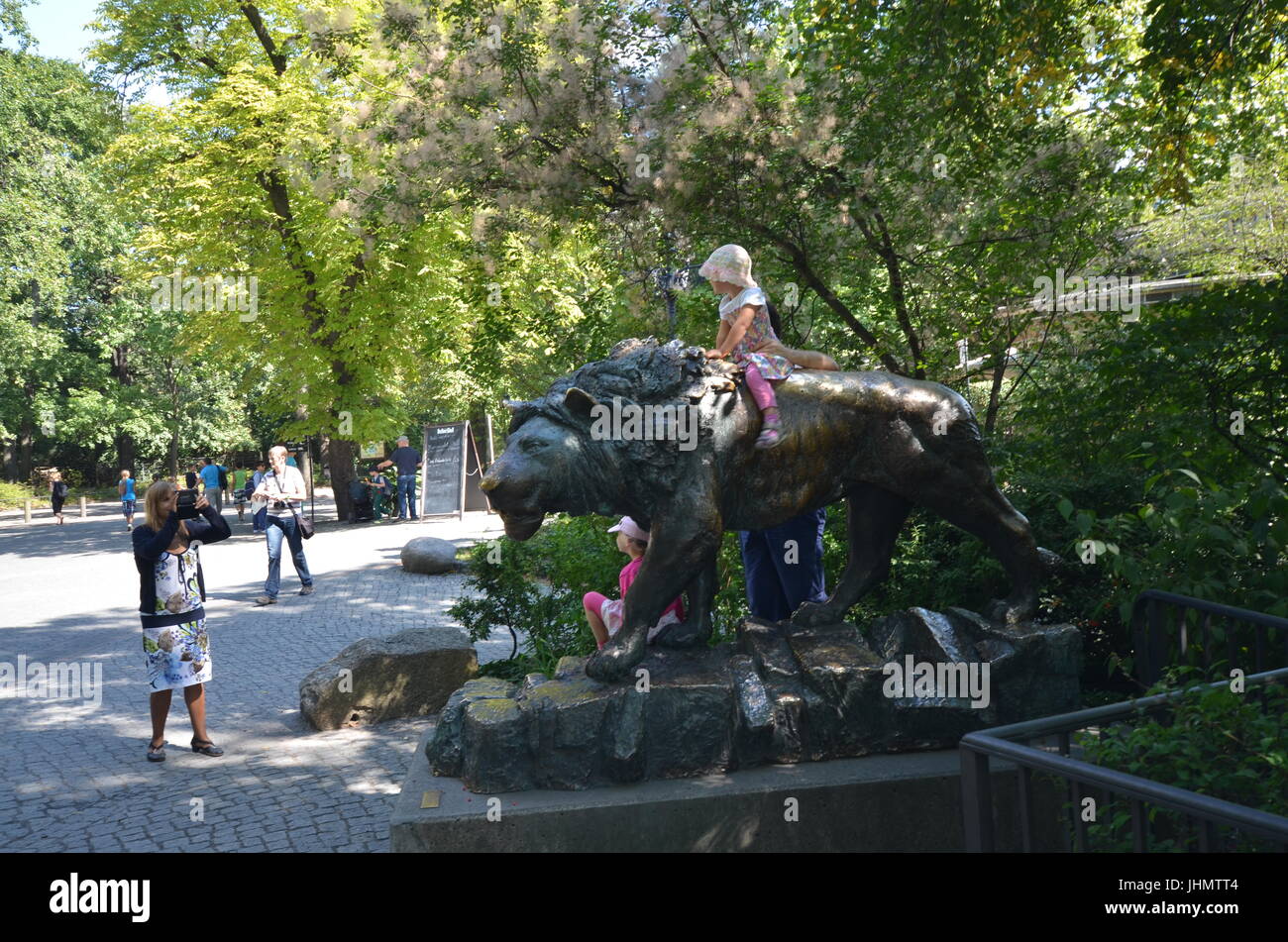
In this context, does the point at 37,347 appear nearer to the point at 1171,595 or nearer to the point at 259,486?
the point at 259,486

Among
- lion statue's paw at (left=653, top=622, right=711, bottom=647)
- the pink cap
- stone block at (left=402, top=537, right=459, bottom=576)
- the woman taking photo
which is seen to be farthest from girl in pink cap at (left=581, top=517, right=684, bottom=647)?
stone block at (left=402, top=537, right=459, bottom=576)

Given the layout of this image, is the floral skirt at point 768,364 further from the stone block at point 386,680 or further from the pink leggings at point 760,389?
the stone block at point 386,680

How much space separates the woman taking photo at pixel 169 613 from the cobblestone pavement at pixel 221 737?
0.31 meters

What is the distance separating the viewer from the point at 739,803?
3912 millimetres

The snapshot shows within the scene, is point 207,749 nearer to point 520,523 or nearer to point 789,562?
point 520,523

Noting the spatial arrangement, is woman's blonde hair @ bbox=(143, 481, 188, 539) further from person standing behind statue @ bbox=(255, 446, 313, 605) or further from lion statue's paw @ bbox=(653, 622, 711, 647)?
person standing behind statue @ bbox=(255, 446, 313, 605)

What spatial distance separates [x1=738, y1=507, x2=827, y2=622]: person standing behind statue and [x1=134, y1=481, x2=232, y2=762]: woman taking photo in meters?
3.41

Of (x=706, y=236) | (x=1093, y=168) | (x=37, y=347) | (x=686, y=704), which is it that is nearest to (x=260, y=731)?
(x=686, y=704)

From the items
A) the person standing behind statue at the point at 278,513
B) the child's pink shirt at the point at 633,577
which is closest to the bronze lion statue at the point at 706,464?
the child's pink shirt at the point at 633,577

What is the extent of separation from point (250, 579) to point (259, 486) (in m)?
2.38

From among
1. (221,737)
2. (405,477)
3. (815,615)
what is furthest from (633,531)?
(405,477)

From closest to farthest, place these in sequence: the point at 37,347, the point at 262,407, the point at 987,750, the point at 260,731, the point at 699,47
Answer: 1. the point at 987,750
2. the point at 260,731
3. the point at 699,47
4. the point at 262,407
5. the point at 37,347

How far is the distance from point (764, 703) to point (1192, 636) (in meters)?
2.15

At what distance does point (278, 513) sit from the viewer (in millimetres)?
12484
